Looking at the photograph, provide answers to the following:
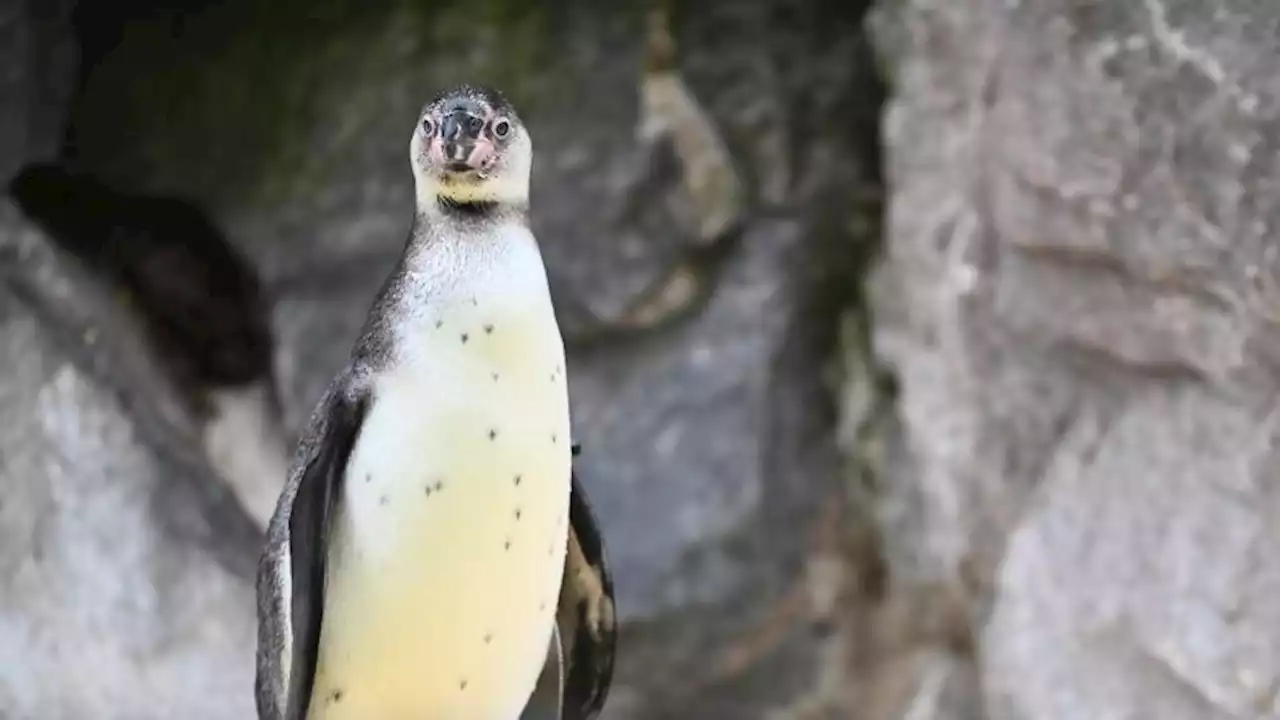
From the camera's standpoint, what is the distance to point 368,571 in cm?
71

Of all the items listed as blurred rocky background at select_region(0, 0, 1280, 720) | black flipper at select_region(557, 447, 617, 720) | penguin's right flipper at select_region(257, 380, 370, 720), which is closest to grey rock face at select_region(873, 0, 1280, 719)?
blurred rocky background at select_region(0, 0, 1280, 720)

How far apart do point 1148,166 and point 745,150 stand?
419 millimetres

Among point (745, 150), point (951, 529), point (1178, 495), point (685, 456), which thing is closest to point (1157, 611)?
point (1178, 495)

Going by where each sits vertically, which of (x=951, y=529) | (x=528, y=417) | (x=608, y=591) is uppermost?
(x=528, y=417)

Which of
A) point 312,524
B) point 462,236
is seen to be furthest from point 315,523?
point 462,236

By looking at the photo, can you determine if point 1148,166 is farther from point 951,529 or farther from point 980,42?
point 951,529

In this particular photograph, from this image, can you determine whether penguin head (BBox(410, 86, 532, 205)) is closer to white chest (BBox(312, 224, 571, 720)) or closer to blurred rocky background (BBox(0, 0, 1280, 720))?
white chest (BBox(312, 224, 571, 720))

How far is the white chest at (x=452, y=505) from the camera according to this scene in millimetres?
696

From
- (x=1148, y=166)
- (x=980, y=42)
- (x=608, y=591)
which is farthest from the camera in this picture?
(x=980, y=42)

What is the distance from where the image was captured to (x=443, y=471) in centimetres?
69

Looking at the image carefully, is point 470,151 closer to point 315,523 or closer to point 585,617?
point 315,523

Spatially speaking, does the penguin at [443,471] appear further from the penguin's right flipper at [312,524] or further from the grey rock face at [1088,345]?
the grey rock face at [1088,345]

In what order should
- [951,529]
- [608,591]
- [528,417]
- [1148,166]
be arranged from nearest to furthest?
[528,417] → [608,591] → [1148,166] → [951,529]

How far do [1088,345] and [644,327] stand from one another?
1.36ft
